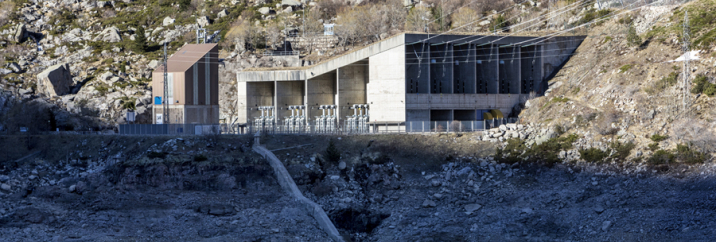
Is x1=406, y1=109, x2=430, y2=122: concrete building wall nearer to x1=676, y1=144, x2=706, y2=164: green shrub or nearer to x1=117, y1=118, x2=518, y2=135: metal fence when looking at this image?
x1=117, y1=118, x2=518, y2=135: metal fence

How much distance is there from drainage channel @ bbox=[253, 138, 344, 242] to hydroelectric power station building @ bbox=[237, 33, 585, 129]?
12.8 meters

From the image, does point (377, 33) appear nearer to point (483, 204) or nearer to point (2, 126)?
point (2, 126)

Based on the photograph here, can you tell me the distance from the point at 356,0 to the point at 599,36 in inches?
2595

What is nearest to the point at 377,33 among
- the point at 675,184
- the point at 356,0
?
the point at 356,0

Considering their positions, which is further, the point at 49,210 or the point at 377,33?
the point at 377,33

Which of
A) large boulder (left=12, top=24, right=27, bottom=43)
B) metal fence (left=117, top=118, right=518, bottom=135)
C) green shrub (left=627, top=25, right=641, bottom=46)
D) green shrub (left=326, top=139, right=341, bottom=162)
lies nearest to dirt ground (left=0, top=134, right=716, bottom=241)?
green shrub (left=326, top=139, right=341, bottom=162)

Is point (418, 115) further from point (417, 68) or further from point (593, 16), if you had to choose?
point (593, 16)

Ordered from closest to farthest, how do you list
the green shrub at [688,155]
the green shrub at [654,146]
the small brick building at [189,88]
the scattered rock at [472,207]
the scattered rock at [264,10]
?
1. the green shrub at [688,155]
2. the scattered rock at [472,207]
3. the green shrub at [654,146]
4. the small brick building at [189,88]
5. the scattered rock at [264,10]

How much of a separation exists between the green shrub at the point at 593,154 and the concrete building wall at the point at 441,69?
18.2 meters

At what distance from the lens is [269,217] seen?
37.7 m

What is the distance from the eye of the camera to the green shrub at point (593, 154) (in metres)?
40.0

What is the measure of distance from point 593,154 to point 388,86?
1935 cm

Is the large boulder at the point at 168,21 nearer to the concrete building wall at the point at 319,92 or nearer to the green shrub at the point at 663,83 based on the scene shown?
the concrete building wall at the point at 319,92

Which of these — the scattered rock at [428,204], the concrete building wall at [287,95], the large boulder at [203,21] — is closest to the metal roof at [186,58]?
the concrete building wall at [287,95]
